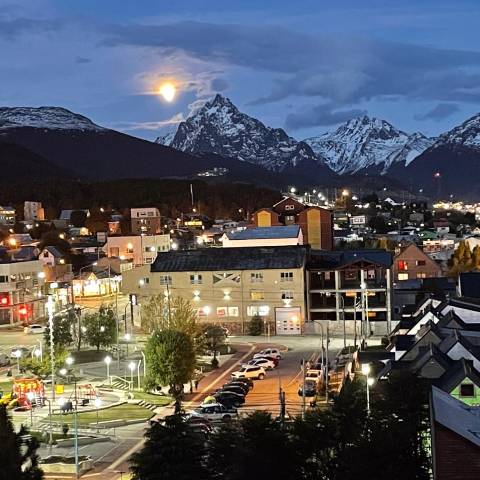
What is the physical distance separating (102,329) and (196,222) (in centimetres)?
6935

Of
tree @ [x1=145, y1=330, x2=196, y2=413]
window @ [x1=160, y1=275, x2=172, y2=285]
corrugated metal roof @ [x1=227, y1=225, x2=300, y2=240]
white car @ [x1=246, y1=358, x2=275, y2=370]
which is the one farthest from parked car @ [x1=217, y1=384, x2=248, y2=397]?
corrugated metal roof @ [x1=227, y1=225, x2=300, y2=240]

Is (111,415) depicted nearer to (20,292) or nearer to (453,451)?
(453,451)

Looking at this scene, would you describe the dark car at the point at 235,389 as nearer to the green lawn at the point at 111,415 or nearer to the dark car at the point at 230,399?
the dark car at the point at 230,399

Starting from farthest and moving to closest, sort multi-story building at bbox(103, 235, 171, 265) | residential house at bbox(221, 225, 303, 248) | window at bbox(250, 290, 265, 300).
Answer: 1. multi-story building at bbox(103, 235, 171, 265)
2. residential house at bbox(221, 225, 303, 248)
3. window at bbox(250, 290, 265, 300)

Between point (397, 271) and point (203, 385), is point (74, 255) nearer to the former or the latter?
point (397, 271)

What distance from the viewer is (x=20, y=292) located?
4503 centimetres

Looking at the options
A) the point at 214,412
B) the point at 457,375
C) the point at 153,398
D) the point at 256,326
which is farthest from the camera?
the point at 256,326

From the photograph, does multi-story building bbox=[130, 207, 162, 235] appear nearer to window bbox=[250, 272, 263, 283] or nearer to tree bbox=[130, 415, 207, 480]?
window bbox=[250, 272, 263, 283]

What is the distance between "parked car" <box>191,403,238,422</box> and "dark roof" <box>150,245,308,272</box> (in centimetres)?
1741

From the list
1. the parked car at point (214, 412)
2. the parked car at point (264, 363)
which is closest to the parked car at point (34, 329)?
the parked car at point (264, 363)

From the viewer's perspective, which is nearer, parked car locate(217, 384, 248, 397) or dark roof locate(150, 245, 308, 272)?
parked car locate(217, 384, 248, 397)

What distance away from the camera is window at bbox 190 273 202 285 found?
39.7 meters

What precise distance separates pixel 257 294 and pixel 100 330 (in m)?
9.17

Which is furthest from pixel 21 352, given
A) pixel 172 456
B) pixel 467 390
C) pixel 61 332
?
pixel 172 456
